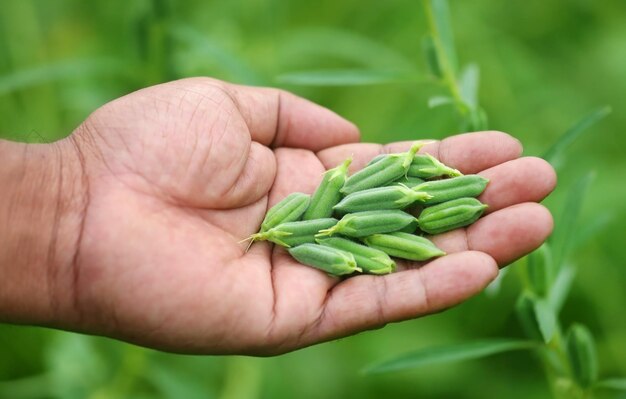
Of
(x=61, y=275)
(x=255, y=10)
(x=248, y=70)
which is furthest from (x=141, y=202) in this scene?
(x=255, y=10)

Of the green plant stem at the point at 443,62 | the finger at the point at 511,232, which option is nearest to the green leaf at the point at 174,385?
the finger at the point at 511,232

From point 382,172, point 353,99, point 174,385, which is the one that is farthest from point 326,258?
point 353,99

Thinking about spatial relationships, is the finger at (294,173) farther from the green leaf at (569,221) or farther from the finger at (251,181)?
the green leaf at (569,221)

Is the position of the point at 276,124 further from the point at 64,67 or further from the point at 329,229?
the point at 64,67

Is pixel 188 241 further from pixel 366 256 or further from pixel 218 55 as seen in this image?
Result: pixel 218 55

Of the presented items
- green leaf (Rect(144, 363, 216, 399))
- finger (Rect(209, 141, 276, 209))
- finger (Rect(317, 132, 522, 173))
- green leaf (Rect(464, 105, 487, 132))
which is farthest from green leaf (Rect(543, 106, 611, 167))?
green leaf (Rect(144, 363, 216, 399))

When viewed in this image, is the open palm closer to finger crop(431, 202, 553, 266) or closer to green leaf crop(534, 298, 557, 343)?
finger crop(431, 202, 553, 266)
